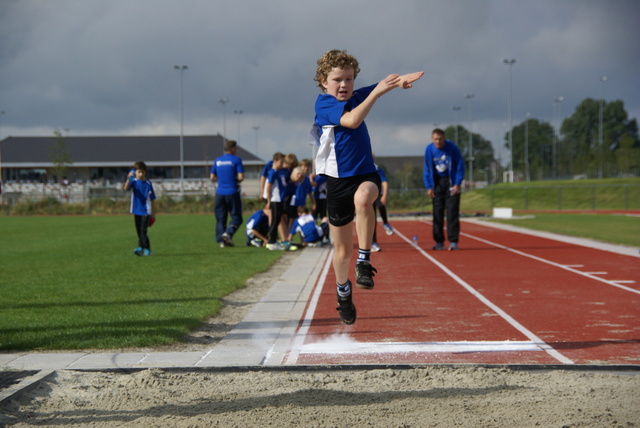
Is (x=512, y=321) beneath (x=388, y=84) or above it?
beneath

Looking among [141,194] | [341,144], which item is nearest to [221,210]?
[141,194]

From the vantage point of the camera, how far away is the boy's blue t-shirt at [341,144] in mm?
4840

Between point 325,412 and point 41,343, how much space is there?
2.93m

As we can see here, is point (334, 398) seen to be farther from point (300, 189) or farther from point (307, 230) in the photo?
point (307, 230)

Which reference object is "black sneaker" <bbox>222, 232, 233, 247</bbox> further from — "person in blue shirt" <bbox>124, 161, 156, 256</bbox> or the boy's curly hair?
the boy's curly hair

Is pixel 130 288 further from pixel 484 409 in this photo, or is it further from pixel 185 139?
pixel 185 139

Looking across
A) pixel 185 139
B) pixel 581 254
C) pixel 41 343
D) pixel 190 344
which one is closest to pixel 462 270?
pixel 581 254

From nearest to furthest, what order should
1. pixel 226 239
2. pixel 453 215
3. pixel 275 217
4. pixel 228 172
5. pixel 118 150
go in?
pixel 453 215 < pixel 275 217 < pixel 228 172 < pixel 226 239 < pixel 118 150

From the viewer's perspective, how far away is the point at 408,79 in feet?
13.7

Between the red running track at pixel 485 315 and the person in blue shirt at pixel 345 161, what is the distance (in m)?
0.64

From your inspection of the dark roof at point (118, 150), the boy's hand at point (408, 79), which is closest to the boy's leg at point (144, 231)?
the boy's hand at point (408, 79)

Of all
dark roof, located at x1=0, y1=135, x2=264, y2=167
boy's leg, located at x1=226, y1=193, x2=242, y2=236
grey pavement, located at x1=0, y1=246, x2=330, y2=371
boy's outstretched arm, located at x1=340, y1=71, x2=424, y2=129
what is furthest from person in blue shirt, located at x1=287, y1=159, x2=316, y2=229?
dark roof, located at x1=0, y1=135, x2=264, y2=167

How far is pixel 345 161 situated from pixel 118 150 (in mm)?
73630

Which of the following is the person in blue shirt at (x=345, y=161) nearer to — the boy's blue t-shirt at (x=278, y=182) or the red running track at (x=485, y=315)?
the red running track at (x=485, y=315)
